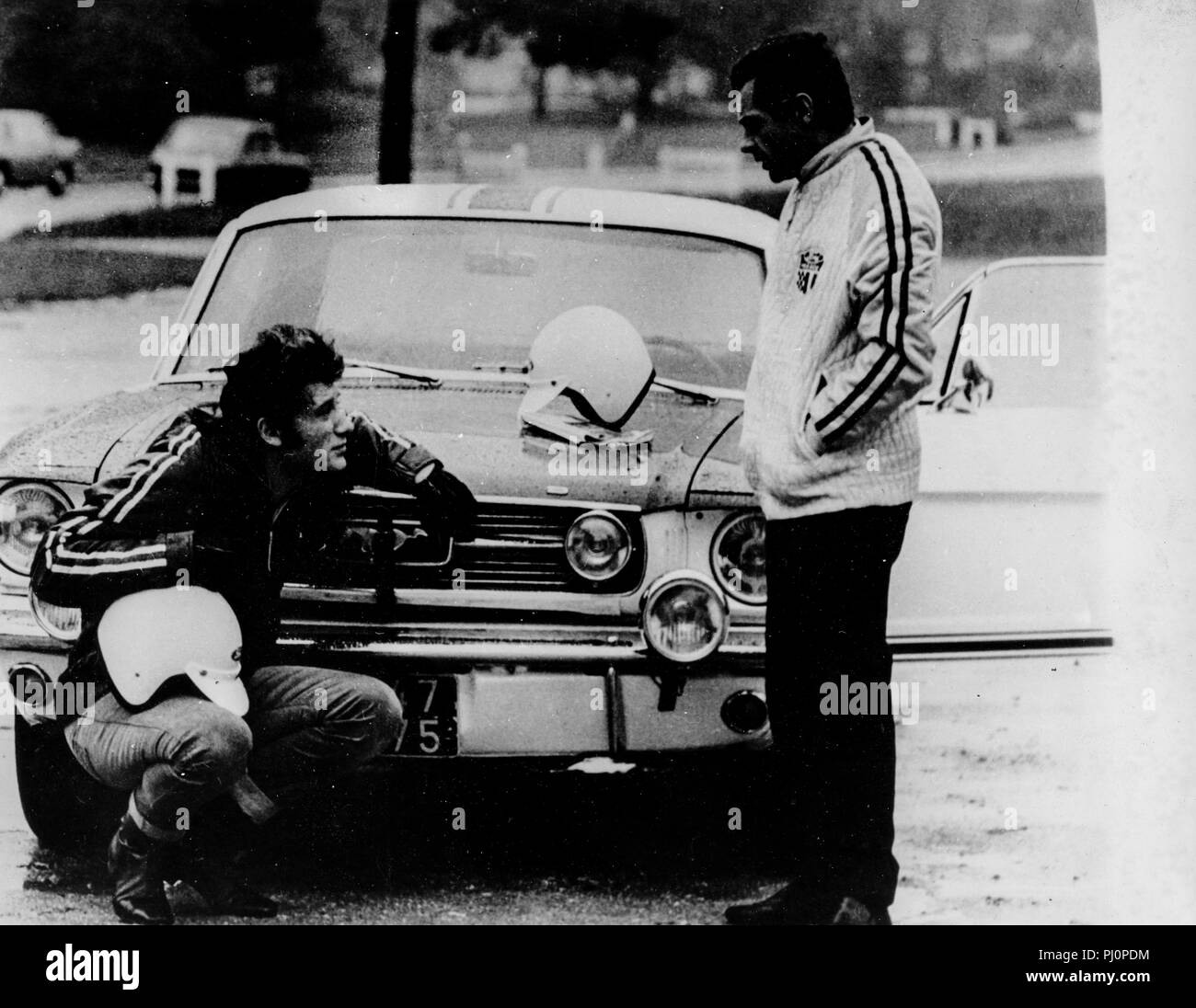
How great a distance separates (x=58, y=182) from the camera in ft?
12.3

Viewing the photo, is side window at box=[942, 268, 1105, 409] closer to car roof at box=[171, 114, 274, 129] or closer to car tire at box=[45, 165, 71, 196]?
car roof at box=[171, 114, 274, 129]

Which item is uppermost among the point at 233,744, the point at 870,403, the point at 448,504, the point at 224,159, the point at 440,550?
the point at 224,159

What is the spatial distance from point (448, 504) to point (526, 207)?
96 centimetres

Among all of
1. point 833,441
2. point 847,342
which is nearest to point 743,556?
point 833,441

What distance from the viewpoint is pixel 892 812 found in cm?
363

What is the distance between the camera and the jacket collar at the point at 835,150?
3459mm

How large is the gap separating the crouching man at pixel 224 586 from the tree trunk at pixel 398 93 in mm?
716

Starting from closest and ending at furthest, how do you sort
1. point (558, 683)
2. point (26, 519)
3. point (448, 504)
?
point (558, 683)
point (448, 504)
point (26, 519)

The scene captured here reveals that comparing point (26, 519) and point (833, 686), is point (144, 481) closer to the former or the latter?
point (26, 519)

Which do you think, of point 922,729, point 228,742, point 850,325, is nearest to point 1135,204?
point 850,325

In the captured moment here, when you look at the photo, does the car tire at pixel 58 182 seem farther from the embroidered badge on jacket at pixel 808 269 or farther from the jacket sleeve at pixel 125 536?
the embroidered badge on jacket at pixel 808 269

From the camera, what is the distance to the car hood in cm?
336

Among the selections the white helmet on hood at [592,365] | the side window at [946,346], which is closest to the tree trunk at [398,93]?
the white helmet on hood at [592,365]
